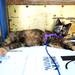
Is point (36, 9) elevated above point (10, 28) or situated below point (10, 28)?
above

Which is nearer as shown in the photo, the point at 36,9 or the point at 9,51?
the point at 9,51

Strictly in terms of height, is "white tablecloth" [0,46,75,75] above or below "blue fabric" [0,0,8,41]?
below

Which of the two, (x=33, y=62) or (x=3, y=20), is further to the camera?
(x=3, y=20)

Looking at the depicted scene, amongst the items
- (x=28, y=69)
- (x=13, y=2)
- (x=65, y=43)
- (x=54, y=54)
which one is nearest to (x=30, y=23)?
(x=13, y=2)

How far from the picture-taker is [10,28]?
1.45 metres

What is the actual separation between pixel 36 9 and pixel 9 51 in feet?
1.66

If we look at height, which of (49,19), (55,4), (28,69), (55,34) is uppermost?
(55,4)

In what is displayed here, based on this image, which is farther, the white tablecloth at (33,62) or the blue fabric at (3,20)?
the blue fabric at (3,20)

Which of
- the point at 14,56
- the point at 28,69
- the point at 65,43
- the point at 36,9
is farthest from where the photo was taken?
the point at 36,9

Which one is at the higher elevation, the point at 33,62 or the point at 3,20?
the point at 3,20

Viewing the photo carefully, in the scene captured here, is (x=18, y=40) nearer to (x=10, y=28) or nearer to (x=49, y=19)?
(x=10, y=28)

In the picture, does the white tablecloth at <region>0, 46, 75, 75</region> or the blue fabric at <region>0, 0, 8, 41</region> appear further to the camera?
the blue fabric at <region>0, 0, 8, 41</region>

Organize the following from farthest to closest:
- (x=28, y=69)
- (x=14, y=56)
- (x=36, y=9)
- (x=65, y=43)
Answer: (x=36, y=9) → (x=65, y=43) → (x=14, y=56) → (x=28, y=69)

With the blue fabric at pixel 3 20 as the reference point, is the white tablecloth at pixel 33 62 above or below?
below
